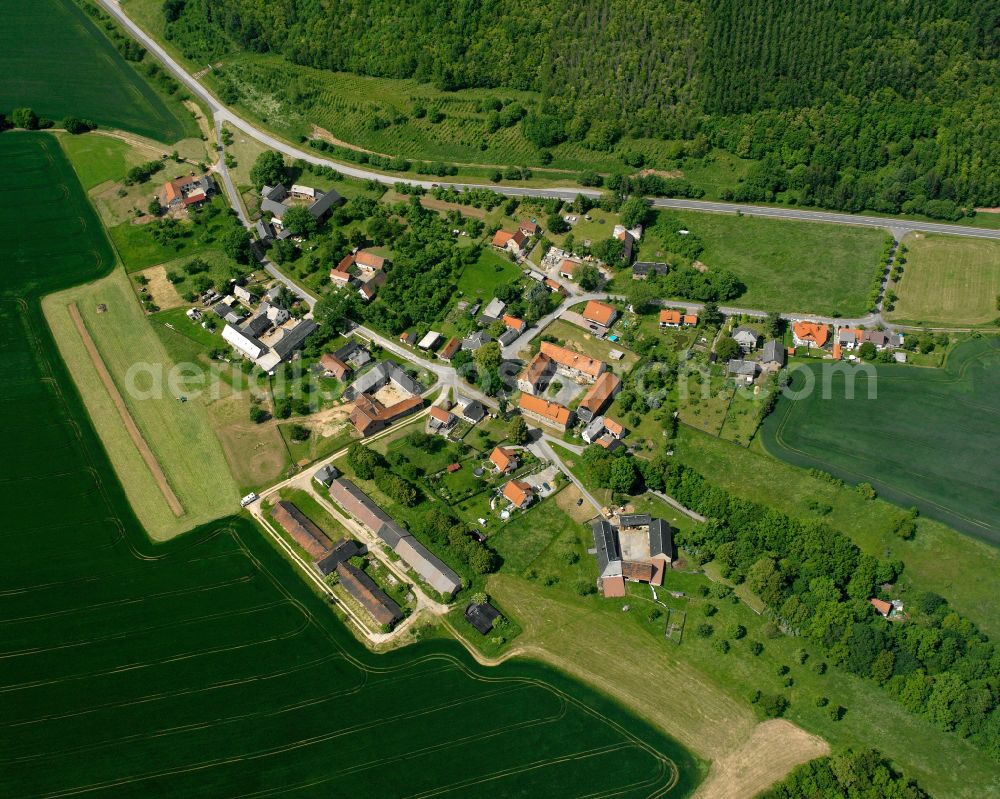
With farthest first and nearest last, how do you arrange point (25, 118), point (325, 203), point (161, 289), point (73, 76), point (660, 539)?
point (73, 76) → point (25, 118) → point (325, 203) → point (161, 289) → point (660, 539)

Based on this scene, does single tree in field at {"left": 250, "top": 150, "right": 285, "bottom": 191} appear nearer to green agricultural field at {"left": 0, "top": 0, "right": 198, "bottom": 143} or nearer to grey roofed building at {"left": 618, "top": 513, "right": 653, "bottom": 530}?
green agricultural field at {"left": 0, "top": 0, "right": 198, "bottom": 143}

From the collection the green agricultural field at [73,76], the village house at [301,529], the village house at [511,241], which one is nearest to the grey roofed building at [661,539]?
the village house at [301,529]

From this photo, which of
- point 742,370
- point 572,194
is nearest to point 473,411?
point 742,370

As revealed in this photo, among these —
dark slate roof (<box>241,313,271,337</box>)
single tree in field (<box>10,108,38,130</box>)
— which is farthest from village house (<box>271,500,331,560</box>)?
single tree in field (<box>10,108,38,130</box>)

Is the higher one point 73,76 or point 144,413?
point 73,76

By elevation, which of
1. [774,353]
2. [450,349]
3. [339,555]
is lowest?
[339,555]

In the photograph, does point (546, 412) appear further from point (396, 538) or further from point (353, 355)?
point (353, 355)

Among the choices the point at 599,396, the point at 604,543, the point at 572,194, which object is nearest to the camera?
the point at 604,543

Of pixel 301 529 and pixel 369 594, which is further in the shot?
pixel 301 529

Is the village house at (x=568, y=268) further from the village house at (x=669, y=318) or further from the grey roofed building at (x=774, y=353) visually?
the grey roofed building at (x=774, y=353)
